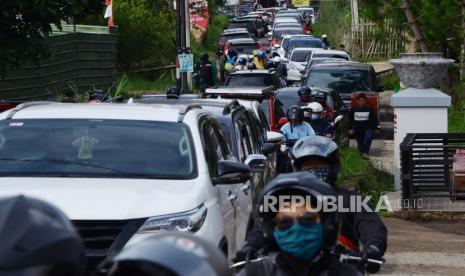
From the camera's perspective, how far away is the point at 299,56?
4394cm

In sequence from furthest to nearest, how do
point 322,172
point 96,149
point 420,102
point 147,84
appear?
point 147,84
point 420,102
point 96,149
point 322,172

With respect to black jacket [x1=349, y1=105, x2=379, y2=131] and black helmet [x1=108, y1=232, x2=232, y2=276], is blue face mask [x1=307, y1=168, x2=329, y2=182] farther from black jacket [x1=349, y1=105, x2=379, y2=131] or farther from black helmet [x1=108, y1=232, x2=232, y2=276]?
black jacket [x1=349, y1=105, x2=379, y2=131]

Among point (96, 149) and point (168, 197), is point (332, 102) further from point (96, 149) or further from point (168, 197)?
point (168, 197)

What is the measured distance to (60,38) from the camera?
33.5 meters

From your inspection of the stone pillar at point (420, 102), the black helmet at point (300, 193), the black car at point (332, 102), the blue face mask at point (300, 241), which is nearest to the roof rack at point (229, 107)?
the stone pillar at point (420, 102)

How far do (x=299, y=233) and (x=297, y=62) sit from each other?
127ft

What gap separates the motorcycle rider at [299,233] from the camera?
166 inches

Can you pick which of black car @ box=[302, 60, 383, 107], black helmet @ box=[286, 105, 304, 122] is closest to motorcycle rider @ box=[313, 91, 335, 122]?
black helmet @ box=[286, 105, 304, 122]

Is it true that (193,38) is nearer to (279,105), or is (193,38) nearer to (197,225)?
(279,105)

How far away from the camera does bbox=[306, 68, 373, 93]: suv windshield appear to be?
1094 inches

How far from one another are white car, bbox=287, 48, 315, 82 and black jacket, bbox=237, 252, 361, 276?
3343cm

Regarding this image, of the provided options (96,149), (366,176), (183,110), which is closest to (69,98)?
(366,176)

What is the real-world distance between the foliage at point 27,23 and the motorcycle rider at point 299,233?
482 inches

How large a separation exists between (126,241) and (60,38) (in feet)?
86.9
